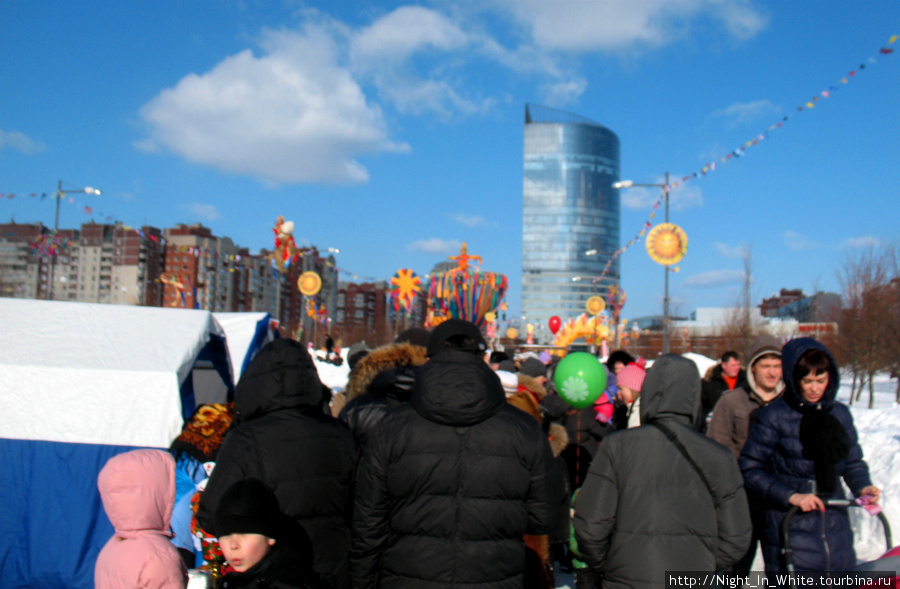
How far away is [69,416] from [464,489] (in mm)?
4370

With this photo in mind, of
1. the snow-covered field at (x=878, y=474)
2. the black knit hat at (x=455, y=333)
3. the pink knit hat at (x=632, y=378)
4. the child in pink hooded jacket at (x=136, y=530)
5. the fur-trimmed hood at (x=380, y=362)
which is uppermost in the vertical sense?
the black knit hat at (x=455, y=333)

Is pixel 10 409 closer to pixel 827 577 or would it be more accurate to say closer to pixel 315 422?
pixel 315 422

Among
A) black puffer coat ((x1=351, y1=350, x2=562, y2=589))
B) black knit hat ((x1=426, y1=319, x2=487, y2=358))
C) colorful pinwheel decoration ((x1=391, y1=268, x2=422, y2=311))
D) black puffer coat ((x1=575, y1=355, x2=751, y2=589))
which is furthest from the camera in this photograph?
colorful pinwheel decoration ((x1=391, y1=268, x2=422, y2=311))

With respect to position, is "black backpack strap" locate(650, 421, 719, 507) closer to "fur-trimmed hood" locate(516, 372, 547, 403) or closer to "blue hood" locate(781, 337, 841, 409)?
"blue hood" locate(781, 337, 841, 409)

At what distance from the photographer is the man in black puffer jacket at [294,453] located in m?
2.75

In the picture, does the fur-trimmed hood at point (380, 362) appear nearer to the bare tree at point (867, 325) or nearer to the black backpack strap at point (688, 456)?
the black backpack strap at point (688, 456)

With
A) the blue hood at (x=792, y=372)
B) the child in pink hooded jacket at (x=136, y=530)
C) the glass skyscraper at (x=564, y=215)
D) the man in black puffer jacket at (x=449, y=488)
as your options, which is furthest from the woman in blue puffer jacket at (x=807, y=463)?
the glass skyscraper at (x=564, y=215)

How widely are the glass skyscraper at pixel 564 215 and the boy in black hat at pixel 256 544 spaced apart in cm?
14276

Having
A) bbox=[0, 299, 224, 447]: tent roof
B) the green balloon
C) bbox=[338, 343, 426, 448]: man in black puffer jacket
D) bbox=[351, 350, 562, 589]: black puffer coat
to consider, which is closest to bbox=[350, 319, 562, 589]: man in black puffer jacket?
bbox=[351, 350, 562, 589]: black puffer coat

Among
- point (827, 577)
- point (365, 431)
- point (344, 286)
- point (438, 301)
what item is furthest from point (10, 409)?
point (344, 286)

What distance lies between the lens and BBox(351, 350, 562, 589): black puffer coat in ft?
8.63

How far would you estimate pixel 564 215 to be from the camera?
145 meters

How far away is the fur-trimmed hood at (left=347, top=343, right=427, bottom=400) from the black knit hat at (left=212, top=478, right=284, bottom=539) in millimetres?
1473

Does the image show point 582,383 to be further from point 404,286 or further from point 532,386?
point 404,286
